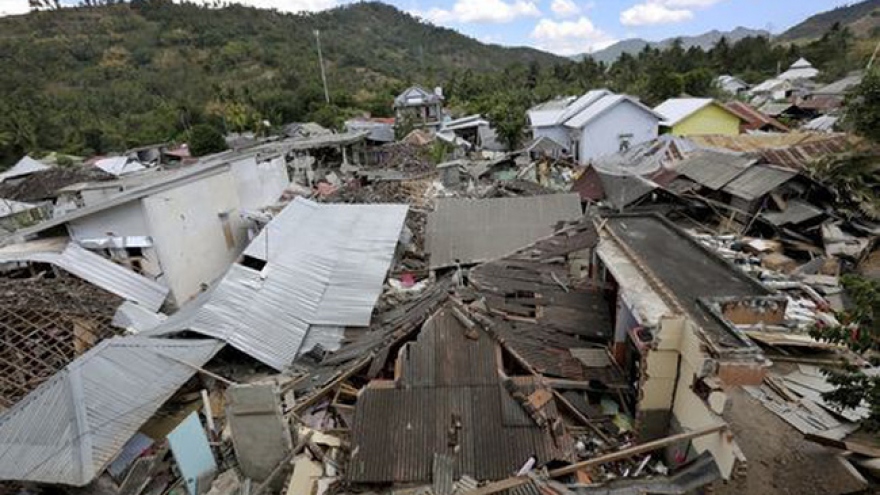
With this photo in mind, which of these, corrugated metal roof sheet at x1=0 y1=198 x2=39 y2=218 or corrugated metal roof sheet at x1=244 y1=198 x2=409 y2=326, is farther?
corrugated metal roof sheet at x1=0 y1=198 x2=39 y2=218

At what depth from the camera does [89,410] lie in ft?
24.6

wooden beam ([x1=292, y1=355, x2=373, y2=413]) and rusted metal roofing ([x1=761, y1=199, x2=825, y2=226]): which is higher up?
rusted metal roofing ([x1=761, y1=199, x2=825, y2=226])

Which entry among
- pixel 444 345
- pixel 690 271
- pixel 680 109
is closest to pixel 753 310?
pixel 690 271

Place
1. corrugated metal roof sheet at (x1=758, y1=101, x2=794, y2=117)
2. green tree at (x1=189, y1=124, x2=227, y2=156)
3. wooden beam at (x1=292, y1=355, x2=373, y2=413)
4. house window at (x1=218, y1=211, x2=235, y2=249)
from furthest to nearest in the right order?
corrugated metal roof sheet at (x1=758, y1=101, x2=794, y2=117) < green tree at (x1=189, y1=124, x2=227, y2=156) < house window at (x1=218, y1=211, x2=235, y2=249) < wooden beam at (x1=292, y1=355, x2=373, y2=413)

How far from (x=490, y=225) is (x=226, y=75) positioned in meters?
79.6

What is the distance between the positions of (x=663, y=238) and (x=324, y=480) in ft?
28.3

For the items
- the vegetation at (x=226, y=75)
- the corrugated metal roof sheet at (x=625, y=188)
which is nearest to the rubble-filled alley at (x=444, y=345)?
the corrugated metal roof sheet at (x=625, y=188)

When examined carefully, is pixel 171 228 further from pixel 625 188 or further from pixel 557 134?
pixel 557 134

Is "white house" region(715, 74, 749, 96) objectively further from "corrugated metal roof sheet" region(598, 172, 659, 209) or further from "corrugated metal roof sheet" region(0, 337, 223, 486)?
"corrugated metal roof sheet" region(0, 337, 223, 486)

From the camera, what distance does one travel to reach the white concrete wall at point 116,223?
44.0 feet

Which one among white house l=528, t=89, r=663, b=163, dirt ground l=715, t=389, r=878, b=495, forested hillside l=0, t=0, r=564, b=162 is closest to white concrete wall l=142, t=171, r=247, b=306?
dirt ground l=715, t=389, r=878, b=495

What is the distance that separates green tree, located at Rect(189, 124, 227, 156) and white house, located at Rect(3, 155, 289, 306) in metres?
22.9

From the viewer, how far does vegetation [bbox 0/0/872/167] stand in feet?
169

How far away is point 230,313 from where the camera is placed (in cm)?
1066
